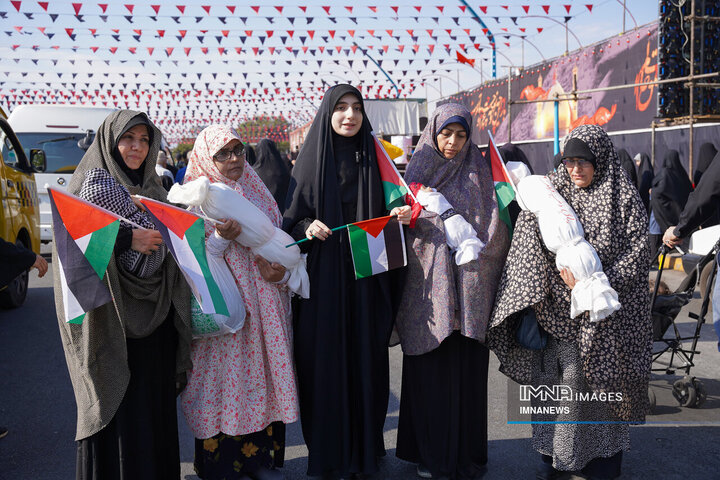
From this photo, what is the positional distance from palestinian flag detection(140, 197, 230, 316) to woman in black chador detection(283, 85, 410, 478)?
22.2 inches

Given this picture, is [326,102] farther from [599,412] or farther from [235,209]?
[599,412]

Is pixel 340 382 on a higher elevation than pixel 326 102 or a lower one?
lower

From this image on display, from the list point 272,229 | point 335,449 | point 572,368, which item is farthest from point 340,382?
point 572,368

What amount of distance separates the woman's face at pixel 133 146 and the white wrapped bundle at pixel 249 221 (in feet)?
0.64

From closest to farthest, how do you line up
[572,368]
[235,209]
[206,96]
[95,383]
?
[95,383] → [235,209] → [572,368] → [206,96]

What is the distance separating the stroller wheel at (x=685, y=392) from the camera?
409 centimetres

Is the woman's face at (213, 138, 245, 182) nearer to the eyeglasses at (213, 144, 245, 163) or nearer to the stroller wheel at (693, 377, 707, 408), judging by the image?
the eyeglasses at (213, 144, 245, 163)

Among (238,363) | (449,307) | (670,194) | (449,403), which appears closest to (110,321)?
(238,363)

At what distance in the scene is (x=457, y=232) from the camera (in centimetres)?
303

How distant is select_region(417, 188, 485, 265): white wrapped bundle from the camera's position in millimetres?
3000

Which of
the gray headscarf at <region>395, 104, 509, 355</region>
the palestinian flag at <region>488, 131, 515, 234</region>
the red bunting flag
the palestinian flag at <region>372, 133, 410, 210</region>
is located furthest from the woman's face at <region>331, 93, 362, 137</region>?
the red bunting flag

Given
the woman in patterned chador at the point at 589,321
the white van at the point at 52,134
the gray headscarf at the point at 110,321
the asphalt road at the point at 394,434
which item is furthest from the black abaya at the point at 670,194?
the white van at the point at 52,134

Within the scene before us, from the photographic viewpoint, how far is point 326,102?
10.2 ft

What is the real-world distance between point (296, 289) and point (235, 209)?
50cm
